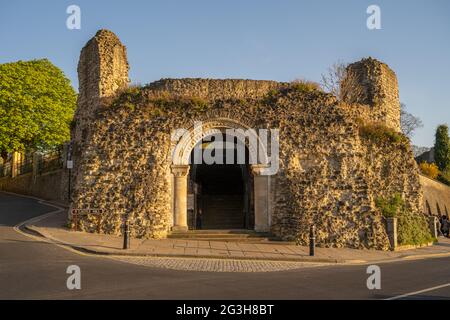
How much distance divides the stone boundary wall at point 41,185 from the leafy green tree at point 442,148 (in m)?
37.4

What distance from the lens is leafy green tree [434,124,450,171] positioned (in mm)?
44406

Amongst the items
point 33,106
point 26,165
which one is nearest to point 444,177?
point 33,106

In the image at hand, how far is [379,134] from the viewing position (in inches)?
736

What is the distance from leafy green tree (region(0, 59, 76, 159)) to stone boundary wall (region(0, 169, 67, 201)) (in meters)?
2.70

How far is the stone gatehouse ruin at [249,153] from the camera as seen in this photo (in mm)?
16266

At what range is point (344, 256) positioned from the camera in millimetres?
14016

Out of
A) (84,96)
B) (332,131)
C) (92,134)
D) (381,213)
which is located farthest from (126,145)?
(381,213)

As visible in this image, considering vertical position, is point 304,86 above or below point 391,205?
above

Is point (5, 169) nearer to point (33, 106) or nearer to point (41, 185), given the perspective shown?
point (41, 185)

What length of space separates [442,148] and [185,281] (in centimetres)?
4322

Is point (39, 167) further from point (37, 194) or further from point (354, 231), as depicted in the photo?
point (354, 231)

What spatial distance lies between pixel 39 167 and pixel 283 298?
29.3 m

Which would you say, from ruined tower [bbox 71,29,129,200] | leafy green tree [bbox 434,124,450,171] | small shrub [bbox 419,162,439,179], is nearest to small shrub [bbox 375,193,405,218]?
ruined tower [bbox 71,29,129,200]

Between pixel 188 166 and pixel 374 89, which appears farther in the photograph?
pixel 374 89
